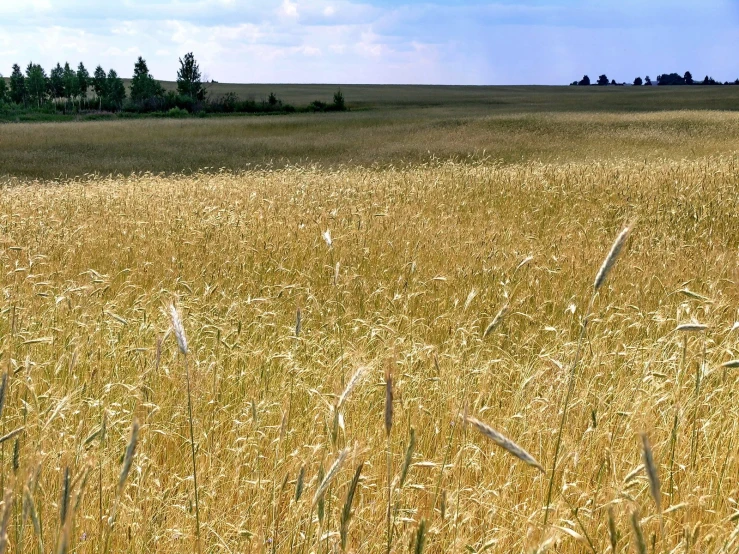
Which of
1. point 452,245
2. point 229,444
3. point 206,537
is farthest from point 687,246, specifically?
point 206,537

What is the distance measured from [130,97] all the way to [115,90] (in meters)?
3.96

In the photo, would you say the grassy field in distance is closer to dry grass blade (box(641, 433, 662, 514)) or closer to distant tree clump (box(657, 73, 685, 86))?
dry grass blade (box(641, 433, 662, 514))

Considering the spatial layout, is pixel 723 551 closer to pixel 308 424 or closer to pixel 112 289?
pixel 308 424

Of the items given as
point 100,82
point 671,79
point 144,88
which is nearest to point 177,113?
point 144,88

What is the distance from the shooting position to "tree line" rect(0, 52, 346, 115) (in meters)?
61.7

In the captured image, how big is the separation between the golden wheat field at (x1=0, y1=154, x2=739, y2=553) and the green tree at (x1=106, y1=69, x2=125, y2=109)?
2855 inches

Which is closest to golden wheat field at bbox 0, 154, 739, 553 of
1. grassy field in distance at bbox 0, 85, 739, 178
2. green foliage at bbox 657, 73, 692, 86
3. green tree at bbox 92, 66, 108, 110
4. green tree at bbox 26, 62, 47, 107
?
grassy field in distance at bbox 0, 85, 739, 178

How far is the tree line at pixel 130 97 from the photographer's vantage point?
61656 mm

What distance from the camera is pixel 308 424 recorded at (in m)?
2.93

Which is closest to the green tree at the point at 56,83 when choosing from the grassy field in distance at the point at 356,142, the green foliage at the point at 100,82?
the green foliage at the point at 100,82

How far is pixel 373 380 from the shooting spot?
135 inches

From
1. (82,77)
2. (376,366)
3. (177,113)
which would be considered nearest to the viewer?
(376,366)

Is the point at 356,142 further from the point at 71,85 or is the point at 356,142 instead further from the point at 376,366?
the point at 71,85

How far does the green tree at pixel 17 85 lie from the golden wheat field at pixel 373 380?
90.7m
